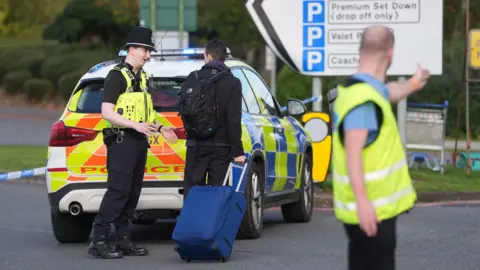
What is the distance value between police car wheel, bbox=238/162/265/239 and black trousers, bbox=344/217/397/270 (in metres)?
5.49

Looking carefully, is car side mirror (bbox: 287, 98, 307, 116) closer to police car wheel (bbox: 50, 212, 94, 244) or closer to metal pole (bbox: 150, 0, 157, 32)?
police car wheel (bbox: 50, 212, 94, 244)

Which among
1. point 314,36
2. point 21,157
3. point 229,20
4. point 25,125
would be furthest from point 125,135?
point 229,20

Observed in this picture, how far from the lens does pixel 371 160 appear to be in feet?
19.5

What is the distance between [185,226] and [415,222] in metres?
4.25

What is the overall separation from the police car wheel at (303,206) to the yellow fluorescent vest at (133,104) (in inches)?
139

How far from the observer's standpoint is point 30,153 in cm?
2408

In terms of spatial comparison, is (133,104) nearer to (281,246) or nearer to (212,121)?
(212,121)

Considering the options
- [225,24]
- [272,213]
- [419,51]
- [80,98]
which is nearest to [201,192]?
[80,98]

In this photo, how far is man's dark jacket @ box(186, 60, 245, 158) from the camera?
420 inches

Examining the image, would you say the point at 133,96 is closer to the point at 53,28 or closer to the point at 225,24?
the point at 225,24

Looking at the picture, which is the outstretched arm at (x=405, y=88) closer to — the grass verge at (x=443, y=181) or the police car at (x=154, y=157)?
the police car at (x=154, y=157)

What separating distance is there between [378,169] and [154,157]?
5.34m

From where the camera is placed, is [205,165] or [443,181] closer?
[205,165]

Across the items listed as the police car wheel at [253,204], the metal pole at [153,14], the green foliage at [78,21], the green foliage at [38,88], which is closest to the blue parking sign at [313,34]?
the metal pole at [153,14]
